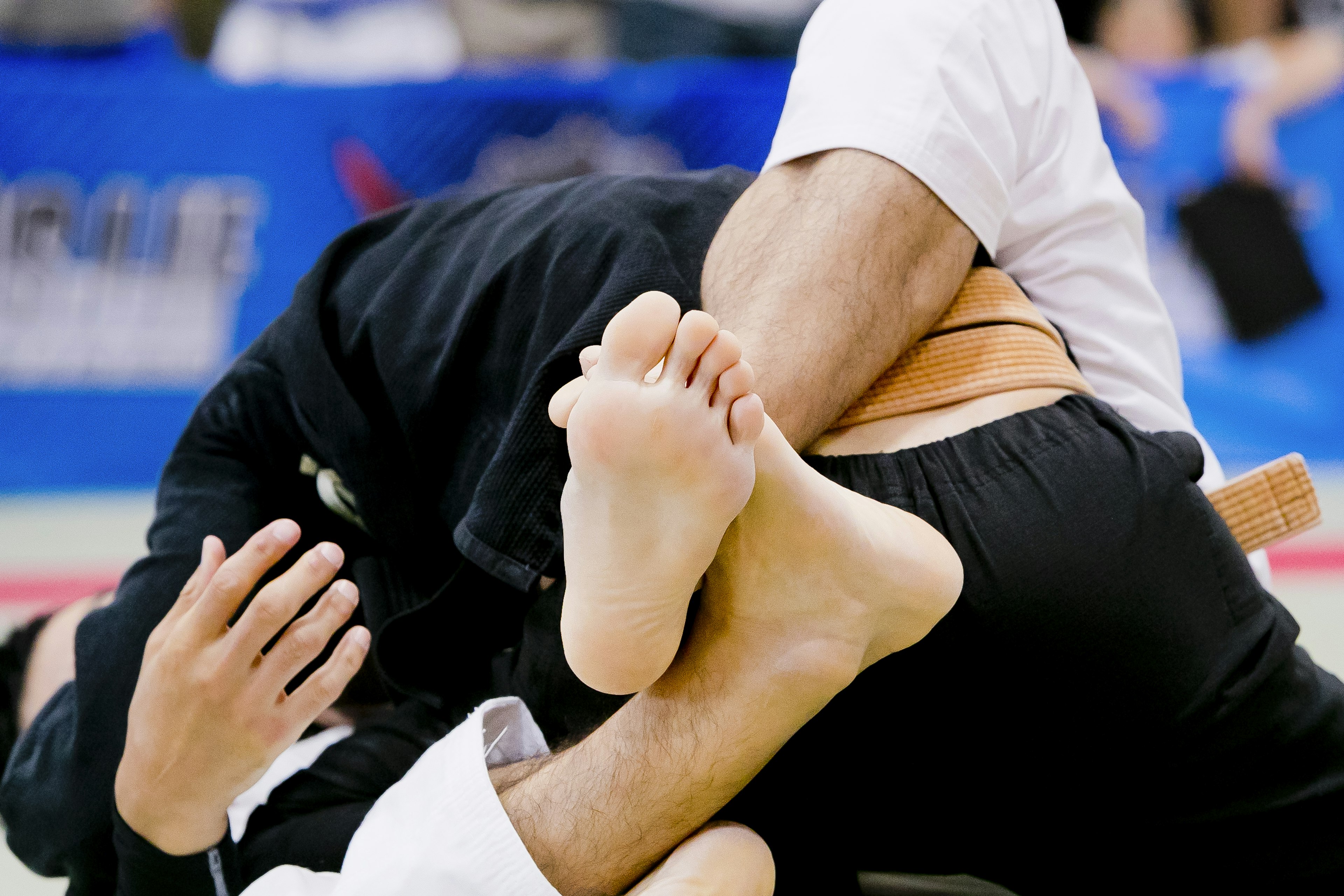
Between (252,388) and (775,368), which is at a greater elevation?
(775,368)

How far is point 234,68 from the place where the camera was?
3.02m

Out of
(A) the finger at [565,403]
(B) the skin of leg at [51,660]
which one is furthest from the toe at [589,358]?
(B) the skin of leg at [51,660]

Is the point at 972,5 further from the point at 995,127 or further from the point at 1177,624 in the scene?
the point at 1177,624

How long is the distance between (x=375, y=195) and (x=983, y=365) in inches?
77.7

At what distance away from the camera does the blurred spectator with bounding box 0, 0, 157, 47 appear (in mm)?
2871

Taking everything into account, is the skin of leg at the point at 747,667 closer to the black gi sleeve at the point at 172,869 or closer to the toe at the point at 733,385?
the toe at the point at 733,385

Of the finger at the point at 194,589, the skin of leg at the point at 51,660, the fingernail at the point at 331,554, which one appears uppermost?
the fingernail at the point at 331,554

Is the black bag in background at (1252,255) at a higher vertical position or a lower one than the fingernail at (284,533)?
lower

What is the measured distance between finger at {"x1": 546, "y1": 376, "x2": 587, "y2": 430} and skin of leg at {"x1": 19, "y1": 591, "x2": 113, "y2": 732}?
927mm

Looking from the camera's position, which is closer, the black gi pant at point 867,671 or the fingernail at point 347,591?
the black gi pant at point 867,671

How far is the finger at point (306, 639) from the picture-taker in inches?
36.2

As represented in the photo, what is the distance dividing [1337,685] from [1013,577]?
0.32 metres

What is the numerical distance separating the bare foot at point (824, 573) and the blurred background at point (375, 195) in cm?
191

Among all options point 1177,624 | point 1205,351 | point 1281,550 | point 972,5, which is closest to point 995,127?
point 972,5
